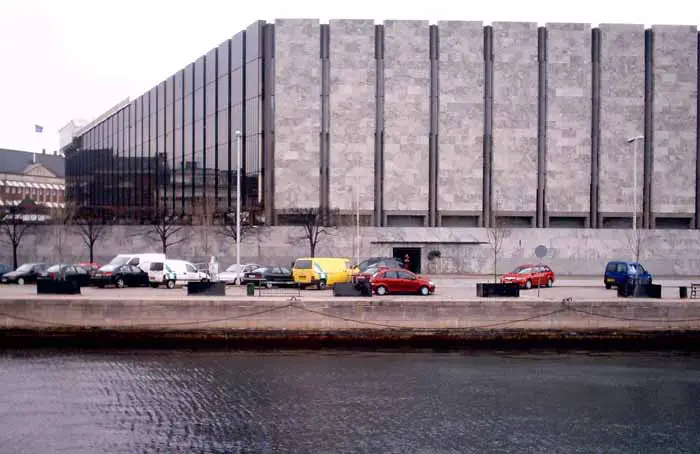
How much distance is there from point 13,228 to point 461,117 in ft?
133

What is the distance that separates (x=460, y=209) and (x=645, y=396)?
39.5 metres

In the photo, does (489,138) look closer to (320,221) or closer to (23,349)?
(320,221)

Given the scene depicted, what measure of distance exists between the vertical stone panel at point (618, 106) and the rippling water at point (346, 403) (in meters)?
36.1

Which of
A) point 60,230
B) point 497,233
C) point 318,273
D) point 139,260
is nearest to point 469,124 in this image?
point 497,233

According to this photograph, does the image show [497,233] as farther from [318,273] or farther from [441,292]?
[318,273]

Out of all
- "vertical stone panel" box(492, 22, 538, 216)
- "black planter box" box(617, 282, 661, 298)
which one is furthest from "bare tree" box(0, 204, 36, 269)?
"black planter box" box(617, 282, 661, 298)

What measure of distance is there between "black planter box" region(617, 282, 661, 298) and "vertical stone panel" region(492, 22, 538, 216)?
28.3 metres

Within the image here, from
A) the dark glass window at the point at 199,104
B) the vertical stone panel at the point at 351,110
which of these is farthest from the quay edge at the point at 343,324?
the dark glass window at the point at 199,104

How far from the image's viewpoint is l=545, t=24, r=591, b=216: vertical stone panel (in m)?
62.2

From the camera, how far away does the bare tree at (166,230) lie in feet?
196

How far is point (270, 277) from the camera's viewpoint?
4203cm

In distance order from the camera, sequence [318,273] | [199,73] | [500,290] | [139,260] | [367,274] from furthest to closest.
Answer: [199,73] < [139,260] < [318,273] < [367,274] < [500,290]

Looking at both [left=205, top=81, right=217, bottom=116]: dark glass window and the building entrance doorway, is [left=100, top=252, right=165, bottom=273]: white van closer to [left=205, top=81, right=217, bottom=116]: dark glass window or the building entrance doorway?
the building entrance doorway

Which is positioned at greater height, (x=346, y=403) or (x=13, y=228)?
(x=13, y=228)
